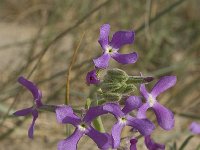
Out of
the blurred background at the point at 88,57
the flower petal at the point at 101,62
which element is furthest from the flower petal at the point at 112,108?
the blurred background at the point at 88,57

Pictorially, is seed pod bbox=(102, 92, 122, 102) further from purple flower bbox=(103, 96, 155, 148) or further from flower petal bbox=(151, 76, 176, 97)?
flower petal bbox=(151, 76, 176, 97)

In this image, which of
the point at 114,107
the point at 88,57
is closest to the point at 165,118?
the point at 114,107

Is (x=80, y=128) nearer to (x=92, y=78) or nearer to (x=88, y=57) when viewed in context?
(x=92, y=78)

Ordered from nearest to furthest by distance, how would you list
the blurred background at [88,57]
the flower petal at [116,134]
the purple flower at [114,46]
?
1. the flower petal at [116,134]
2. the purple flower at [114,46]
3. the blurred background at [88,57]

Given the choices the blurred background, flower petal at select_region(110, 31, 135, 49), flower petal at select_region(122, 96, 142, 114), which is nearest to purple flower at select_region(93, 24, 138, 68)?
flower petal at select_region(110, 31, 135, 49)

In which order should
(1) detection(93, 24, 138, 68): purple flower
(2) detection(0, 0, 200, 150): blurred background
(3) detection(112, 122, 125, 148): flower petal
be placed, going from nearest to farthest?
1. (3) detection(112, 122, 125, 148): flower petal
2. (1) detection(93, 24, 138, 68): purple flower
3. (2) detection(0, 0, 200, 150): blurred background

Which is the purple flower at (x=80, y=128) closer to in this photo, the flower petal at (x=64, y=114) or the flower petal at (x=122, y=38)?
the flower petal at (x=64, y=114)
